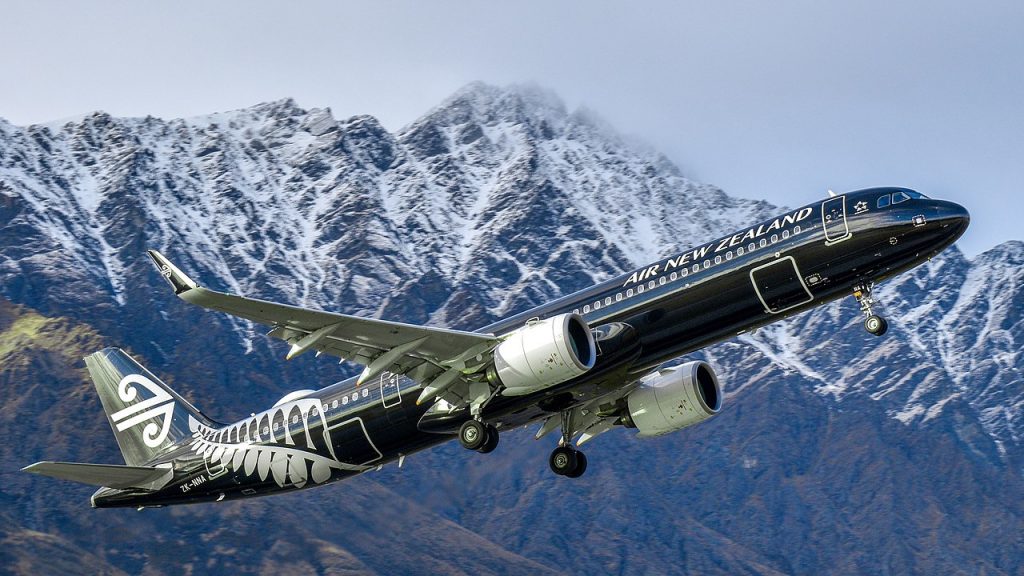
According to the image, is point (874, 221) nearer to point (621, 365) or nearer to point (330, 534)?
point (621, 365)

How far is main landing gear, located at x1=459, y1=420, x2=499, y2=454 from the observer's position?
162 ft

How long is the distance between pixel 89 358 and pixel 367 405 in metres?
15.9

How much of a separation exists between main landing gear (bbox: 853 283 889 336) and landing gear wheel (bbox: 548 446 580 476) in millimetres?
12922

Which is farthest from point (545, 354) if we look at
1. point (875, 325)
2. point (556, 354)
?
point (875, 325)

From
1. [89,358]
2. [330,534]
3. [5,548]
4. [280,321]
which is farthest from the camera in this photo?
[5,548]

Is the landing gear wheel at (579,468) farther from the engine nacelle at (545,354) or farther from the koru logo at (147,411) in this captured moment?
the koru logo at (147,411)

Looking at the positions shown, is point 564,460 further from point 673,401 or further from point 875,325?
point 875,325

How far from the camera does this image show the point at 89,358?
6091 centimetres

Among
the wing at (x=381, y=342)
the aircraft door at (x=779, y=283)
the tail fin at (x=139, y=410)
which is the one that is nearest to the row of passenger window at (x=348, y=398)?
the wing at (x=381, y=342)

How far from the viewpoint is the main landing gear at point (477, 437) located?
49.3 m

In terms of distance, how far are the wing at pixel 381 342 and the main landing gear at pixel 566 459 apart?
268 inches

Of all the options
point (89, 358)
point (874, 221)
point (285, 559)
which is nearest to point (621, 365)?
point (874, 221)

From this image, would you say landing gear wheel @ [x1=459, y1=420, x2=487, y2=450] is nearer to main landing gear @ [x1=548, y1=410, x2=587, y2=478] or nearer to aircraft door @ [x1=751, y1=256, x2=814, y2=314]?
main landing gear @ [x1=548, y1=410, x2=587, y2=478]

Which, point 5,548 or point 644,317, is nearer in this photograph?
point 644,317
